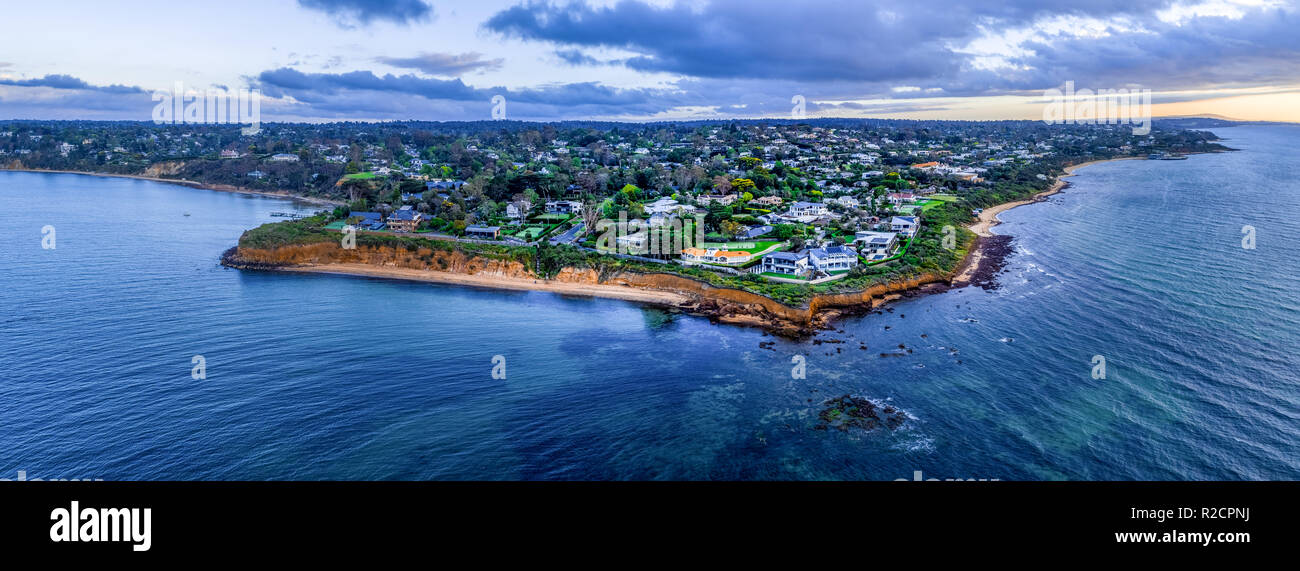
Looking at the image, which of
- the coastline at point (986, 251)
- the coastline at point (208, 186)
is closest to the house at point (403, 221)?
the coastline at point (208, 186)

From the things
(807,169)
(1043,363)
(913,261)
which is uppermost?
(807,169)

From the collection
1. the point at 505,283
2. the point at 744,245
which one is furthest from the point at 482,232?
the point at 744,245

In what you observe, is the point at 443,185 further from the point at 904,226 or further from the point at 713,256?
the point at 904,226

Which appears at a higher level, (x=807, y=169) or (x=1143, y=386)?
(x=807, y=169)

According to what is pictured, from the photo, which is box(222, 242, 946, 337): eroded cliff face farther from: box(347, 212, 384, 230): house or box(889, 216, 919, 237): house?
box(889, 216, 919, 237): house

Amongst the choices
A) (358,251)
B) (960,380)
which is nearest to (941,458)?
(960,380)

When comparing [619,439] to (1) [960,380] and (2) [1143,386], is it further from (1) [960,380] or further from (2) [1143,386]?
(2) [1143,386]

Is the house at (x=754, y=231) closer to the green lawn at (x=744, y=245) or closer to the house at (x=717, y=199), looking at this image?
the green lawn at (x=744, y=245)
